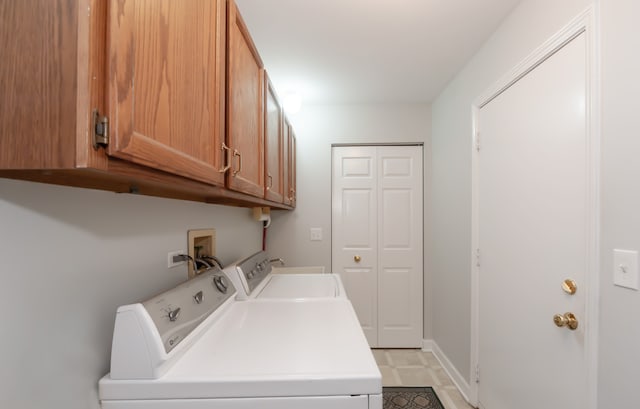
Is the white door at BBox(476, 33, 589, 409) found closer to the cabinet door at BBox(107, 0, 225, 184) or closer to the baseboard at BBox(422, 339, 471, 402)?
the baseboard at BBox(422, 339, 471, 402)

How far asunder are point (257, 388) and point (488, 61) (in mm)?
2137

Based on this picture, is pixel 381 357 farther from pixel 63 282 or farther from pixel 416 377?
pixel 63 282

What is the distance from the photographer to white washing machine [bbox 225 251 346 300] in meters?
1.37

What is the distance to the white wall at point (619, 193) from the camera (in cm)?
92

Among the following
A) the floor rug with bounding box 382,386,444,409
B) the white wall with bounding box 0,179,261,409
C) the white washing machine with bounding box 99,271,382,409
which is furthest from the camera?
the floor rug with bounding box 382,386,444,409

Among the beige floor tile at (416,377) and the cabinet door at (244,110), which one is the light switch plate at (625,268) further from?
the beige floor tile at (416,377)

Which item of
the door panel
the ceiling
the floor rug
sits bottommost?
the floor rug

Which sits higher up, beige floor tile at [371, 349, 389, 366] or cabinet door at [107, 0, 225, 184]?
cabinet door at [107, 0, 225, 184]

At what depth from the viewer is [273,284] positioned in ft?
5.46

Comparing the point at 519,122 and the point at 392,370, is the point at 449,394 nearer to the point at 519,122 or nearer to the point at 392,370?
the point at 392,370

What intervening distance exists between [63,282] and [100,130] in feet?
1.45

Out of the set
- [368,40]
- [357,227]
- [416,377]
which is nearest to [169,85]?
[368,40]

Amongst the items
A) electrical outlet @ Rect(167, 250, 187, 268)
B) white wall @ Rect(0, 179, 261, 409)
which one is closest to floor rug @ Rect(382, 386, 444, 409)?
electrical outlet @ Rect(167, 250, 187, 268)

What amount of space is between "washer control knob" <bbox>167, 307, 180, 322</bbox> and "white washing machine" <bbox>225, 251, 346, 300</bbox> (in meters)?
0.51
